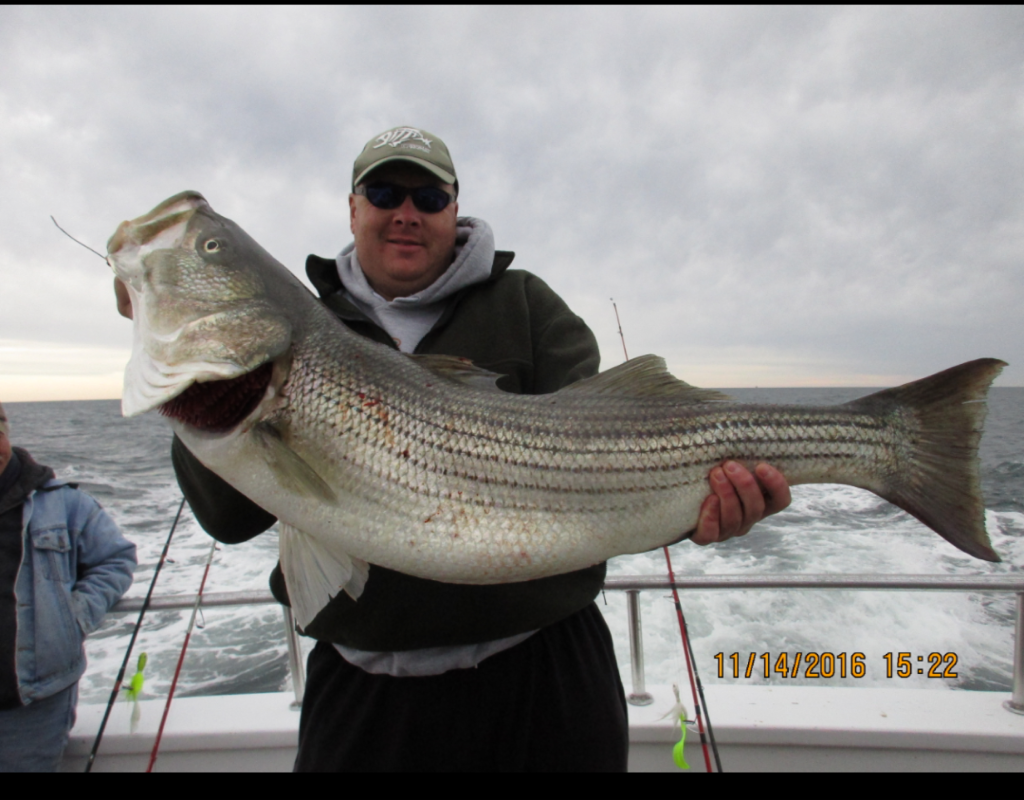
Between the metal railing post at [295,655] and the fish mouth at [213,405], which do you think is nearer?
the fish mouth at [213,405]

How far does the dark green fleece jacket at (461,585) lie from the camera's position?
2330 millimetres

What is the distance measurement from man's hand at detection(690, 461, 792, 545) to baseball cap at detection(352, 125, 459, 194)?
6.43ft

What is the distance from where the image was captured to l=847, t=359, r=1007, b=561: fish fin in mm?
2391

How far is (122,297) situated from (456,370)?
143 centimetres

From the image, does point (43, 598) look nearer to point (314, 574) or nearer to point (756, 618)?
point (314, 574)

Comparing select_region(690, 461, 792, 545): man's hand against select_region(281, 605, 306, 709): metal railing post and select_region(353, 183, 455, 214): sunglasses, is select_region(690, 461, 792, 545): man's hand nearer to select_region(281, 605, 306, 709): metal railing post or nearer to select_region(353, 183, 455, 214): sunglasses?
select_region(353, 183, 455, 214): sunglasses

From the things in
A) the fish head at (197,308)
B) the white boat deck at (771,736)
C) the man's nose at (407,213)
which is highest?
the man's nose at (407,213)

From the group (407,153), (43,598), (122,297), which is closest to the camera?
(122,297)

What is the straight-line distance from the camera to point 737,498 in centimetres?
233

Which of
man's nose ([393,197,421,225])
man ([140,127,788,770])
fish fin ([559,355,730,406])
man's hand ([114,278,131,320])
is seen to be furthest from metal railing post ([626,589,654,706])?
man's hand ([114,278,131,320])

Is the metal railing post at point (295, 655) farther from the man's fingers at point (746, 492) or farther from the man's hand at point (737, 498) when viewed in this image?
the man's fingers at point (746, 492)

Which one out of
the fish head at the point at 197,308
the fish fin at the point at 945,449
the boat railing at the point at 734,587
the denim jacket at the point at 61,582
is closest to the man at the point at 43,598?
the denim jacket at the point at 61,582

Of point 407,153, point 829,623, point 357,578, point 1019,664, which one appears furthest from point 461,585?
point 829,623

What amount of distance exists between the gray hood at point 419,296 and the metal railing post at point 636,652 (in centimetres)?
237
